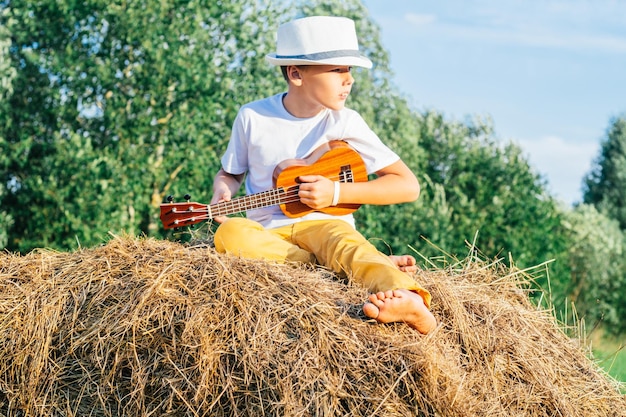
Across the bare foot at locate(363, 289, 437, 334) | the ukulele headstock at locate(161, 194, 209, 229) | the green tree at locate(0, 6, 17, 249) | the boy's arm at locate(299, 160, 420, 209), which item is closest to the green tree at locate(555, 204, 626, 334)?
the green tree at locate(0, 6, 17, 249)

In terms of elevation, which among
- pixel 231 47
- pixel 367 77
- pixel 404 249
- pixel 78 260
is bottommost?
pixel 404 249

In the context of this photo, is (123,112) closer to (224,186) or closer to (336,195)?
(224,186)

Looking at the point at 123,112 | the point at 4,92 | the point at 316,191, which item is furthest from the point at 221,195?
the point at 4,92

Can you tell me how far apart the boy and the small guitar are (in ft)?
0.19

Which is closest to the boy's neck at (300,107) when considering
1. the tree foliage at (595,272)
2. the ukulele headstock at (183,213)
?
the ukulele headstock at (183,213)

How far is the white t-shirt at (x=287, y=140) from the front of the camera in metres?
4.42

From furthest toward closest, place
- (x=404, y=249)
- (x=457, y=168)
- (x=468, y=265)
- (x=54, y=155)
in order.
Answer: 1. (x=457, y=168)
2. (x=404, y=249)
3. (x=54, y=155)
4. (x=468, y=265)

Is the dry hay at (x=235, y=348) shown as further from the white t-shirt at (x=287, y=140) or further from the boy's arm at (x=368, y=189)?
the white t-shirt at (x=287, y=140)

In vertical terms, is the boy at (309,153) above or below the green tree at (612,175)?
above

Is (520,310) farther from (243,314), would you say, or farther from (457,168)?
(457,168)

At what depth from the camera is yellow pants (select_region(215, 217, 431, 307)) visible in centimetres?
373

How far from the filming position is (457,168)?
42.7ft

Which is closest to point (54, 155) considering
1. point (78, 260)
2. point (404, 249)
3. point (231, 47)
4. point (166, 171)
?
point (166, 171)

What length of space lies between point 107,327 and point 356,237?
4.05 ft
